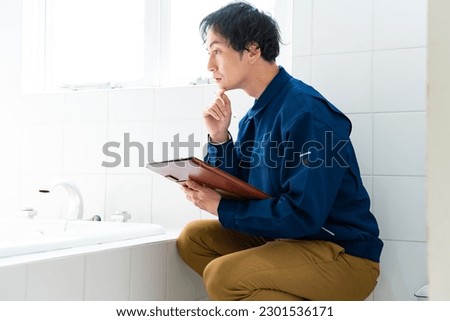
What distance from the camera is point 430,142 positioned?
418 millimetres

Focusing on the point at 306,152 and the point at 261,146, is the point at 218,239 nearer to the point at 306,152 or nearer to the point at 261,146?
the point at 261,146

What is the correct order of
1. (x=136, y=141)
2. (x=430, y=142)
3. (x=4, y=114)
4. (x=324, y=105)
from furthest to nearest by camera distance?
(x=4, y=114) → (x=136, y=141) → (x=324, y=105) → (x=430, y=142)

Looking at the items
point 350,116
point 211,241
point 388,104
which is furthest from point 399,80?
point 211,241

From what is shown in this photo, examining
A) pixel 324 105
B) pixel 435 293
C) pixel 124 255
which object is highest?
pixel 324 105

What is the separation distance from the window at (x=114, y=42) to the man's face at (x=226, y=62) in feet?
1.79

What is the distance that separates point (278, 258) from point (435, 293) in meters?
0.91

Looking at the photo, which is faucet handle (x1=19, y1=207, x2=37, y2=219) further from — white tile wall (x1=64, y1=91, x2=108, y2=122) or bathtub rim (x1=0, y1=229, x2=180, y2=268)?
bathtub rim (x1=0, y1=229, x2=180, y2=268)

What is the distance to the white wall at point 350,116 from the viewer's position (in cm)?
173

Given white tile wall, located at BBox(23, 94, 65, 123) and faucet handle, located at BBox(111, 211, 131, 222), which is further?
white tile wall, located at BBox(23, 94, 65, 123)

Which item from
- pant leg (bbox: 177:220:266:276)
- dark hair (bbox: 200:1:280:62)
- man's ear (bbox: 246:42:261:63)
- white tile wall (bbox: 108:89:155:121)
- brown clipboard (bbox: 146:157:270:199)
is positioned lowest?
pant leg (bbox: 177:220:266:276)

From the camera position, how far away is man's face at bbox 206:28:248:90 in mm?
1554

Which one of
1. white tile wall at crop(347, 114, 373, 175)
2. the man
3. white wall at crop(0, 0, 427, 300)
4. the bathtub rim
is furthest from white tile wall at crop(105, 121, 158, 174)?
white tile wall at crop(347, 114, 373, 175)

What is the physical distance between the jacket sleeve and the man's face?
0.27 m

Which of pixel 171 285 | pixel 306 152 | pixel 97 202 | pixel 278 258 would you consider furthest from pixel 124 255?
pixel 97 202
